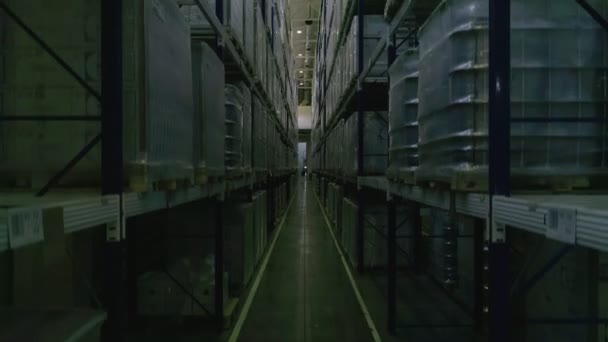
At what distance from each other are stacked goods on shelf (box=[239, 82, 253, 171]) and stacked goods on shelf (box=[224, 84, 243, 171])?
1.18ft

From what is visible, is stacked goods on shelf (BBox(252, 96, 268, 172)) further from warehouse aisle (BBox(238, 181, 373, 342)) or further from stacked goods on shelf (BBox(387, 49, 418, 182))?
stacked goods on shelf (BBox(387, 49, 418, 182))

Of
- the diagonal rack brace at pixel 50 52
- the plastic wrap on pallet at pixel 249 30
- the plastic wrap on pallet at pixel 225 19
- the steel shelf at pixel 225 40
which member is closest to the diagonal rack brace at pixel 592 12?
the diagonal rack brace at pixel 50 52

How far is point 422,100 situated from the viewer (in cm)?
339

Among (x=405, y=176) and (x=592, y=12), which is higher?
(x=592, y=12)

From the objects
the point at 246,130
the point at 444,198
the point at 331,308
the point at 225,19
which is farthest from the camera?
the point at 246,130

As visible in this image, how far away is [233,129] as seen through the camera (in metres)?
5.50

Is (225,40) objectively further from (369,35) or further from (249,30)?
(369,35)

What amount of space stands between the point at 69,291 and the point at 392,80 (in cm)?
357

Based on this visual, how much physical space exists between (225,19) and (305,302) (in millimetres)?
3878

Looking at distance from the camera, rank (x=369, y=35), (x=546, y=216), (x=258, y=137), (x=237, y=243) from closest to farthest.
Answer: (x=546, y=216) → (x=237, y=243) → (x=369, y=35) → (x=258, y=137)

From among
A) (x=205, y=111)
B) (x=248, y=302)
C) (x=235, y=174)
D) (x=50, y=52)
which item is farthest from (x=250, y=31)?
(x=50, y=52)

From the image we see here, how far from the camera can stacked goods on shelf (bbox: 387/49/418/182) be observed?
414 cm

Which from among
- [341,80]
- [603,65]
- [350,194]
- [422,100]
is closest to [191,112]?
[422,100]

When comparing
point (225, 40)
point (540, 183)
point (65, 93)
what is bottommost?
point (540, 183)
